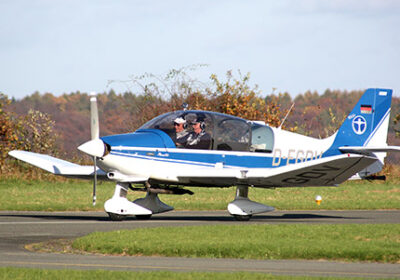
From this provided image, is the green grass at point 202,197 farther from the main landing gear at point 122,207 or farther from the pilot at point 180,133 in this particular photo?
the pilot at point 180,133

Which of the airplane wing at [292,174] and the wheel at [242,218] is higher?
the airplane wing at [292,174]

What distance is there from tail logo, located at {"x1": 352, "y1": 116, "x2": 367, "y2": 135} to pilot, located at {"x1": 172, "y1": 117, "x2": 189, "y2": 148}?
5.19 metres

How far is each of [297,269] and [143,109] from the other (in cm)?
2660

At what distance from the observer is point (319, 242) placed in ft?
42.0

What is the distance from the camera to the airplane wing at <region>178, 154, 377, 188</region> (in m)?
17.5

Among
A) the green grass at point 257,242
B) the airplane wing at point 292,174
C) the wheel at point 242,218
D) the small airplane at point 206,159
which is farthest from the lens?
the wheel at point 242,218

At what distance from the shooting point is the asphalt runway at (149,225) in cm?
1054

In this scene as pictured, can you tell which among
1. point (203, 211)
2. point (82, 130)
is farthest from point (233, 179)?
point (82, 130)

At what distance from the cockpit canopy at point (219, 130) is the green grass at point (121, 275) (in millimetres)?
8692

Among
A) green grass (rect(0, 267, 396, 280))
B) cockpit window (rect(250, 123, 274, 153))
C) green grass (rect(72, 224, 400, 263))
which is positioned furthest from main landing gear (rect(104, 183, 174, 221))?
green grass (rect(0, 267, 396, 280))

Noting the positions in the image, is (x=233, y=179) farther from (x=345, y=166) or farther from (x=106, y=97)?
(x=106, y=97)

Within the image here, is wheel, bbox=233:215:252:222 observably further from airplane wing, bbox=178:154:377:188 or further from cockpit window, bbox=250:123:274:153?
cockpit window, bbox=250:123:274:153

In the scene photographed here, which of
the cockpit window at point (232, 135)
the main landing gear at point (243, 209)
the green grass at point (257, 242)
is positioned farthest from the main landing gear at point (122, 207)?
the green grass at point (257, 242)

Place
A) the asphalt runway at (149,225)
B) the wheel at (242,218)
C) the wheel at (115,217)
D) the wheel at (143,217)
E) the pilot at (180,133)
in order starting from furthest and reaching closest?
1. the wheel at (143,217)
2. the wheel at (242,218)
3. the pilot at (180,133)
4. the wheel at (115,217)
5. the asphalt runway at (149,225)
